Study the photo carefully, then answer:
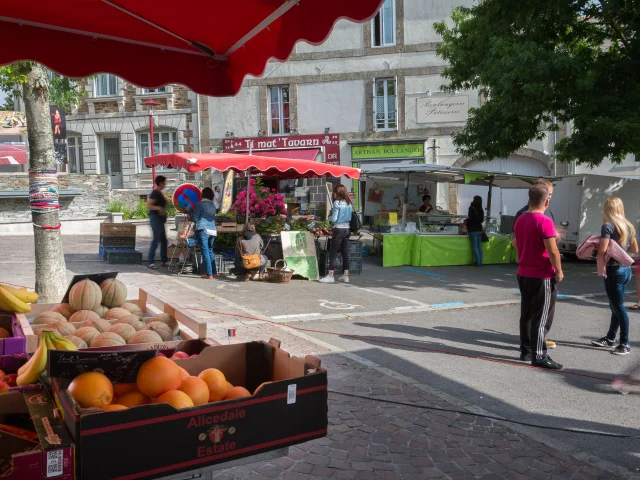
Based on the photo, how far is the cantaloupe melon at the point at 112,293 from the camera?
4.34 metres

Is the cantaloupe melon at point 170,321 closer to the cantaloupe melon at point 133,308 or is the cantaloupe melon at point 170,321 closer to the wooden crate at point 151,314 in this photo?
the wooden crate at point 151,314

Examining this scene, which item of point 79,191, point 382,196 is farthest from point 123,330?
point 79,191

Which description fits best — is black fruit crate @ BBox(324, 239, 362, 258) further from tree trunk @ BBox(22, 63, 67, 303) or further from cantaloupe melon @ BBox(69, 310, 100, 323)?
cantaloupe melon @ BBox(69, 310, 100, 323)

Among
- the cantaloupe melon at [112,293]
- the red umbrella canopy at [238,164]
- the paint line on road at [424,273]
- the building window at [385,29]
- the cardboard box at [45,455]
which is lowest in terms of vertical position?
the paint line on road at [424,273]

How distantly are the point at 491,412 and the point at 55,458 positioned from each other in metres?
3.71

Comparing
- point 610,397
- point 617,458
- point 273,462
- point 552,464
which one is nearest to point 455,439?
point 552,464

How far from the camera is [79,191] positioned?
2312 centimetres

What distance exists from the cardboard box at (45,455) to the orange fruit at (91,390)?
0.12m

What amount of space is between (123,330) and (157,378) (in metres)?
1.17

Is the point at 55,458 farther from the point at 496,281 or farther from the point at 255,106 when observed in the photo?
the point at 255,106

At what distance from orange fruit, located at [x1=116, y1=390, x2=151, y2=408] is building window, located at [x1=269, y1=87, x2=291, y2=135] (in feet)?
85.2

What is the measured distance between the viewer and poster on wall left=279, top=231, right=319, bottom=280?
1205cm

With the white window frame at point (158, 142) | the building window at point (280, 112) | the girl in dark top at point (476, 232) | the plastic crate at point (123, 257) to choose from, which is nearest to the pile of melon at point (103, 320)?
the plastic crate at point (123, 257)

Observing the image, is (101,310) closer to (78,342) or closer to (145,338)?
(78,342)
